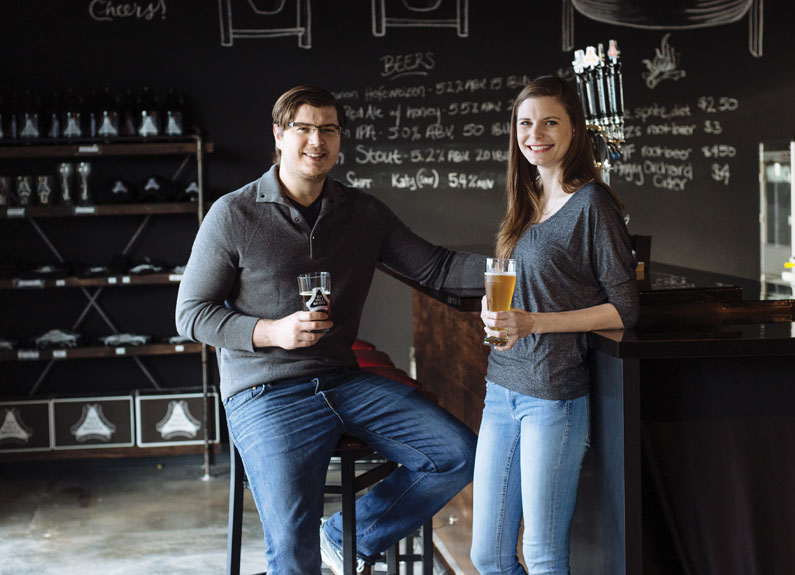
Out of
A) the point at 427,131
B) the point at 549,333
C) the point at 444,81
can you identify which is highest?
the point at 444,81

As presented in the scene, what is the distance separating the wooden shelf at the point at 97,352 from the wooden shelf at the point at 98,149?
1.03 meters

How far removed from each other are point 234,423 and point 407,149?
3.31m

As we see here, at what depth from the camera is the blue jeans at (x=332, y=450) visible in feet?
7.41

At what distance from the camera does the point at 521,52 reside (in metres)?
5.50

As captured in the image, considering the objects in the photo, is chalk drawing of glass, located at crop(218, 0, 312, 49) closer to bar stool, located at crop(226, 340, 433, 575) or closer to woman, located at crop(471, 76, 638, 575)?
bar stool, located at crop(226, 340, 433, 575)

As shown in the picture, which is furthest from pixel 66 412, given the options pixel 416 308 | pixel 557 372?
pixel 557 372

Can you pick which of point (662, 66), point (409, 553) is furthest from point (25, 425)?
point (662, 66)

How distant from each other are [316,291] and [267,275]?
11.5 inches

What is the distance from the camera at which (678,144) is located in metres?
5.63

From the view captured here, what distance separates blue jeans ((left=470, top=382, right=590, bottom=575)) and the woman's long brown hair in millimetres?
379

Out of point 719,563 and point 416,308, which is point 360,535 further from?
point 416,308

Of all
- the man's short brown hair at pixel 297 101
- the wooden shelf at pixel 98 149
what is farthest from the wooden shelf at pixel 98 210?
the man's short brown hair at pixel 297 101

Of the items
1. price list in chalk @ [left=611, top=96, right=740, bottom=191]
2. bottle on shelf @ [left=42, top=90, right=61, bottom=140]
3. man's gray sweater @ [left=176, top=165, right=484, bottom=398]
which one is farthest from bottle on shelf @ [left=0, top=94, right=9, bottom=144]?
price list in chalk @ [left=611, top=96, right=740, bottom=191]

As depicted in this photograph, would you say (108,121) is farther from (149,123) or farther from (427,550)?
(427,550)
